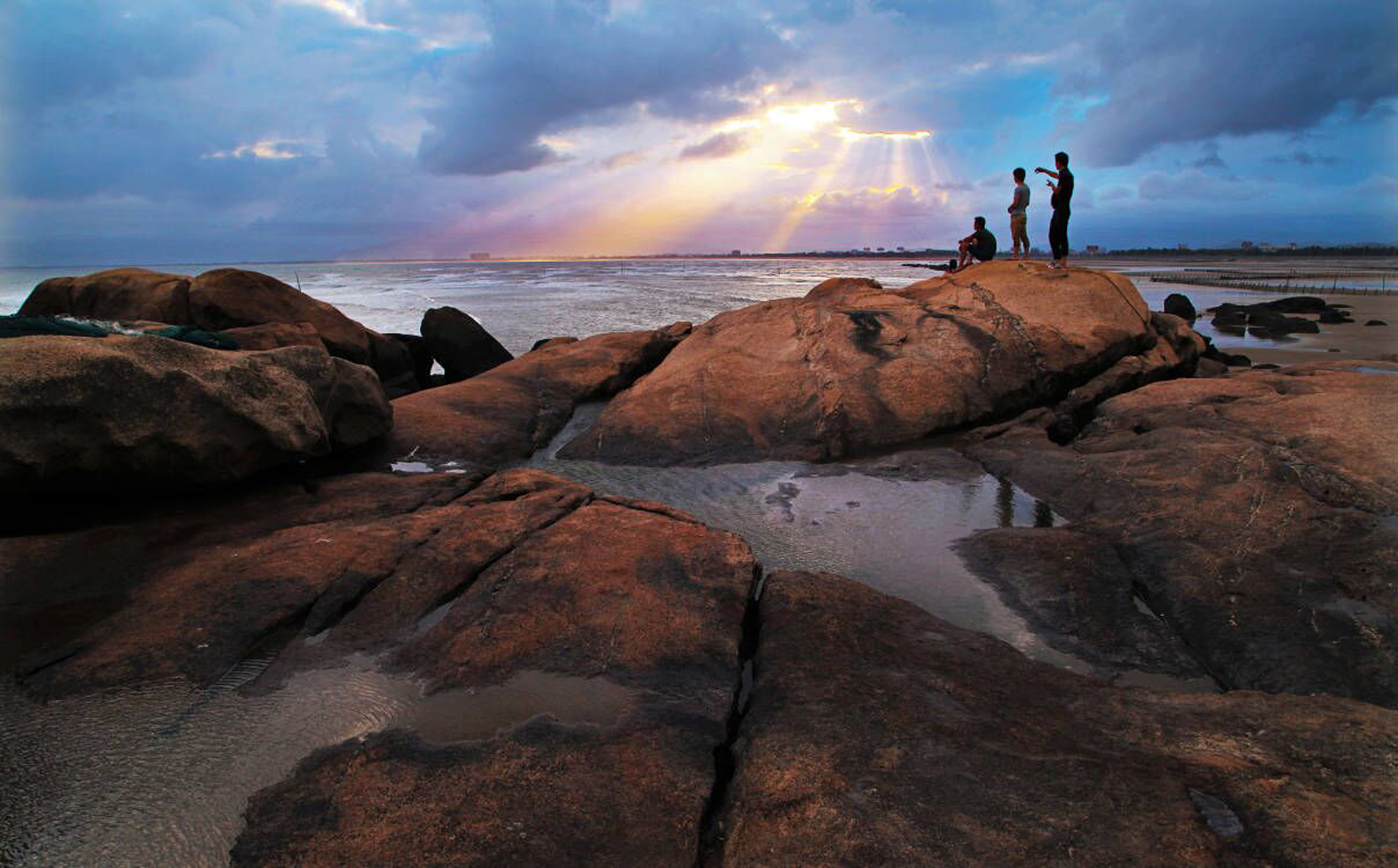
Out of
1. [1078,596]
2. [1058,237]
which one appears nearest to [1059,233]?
[1058,237]

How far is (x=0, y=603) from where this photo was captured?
393 centimetres

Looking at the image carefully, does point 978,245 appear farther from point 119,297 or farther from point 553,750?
point 119,297

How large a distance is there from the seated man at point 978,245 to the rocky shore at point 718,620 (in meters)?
7.00

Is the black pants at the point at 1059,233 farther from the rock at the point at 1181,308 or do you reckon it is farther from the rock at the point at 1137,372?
the rock at the point at 1181,308

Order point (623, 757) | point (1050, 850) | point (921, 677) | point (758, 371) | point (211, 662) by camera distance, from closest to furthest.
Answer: point (1050, 850) < point (623, 757) < point (921, 677) < point (211, 662) < point (758, 371)

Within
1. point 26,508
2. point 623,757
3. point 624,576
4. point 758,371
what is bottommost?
point 623,757

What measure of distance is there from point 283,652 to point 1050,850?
379 cm

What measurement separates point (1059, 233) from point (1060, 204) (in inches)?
20.1

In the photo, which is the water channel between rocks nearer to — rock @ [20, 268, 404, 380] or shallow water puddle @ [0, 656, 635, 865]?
shallow water puddle @ [0, 656, 635, 865]

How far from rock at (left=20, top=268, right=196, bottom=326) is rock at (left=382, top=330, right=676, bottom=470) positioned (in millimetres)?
4857

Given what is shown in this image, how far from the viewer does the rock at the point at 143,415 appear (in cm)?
459

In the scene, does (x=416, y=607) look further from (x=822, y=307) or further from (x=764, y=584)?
(x=822, y=307)

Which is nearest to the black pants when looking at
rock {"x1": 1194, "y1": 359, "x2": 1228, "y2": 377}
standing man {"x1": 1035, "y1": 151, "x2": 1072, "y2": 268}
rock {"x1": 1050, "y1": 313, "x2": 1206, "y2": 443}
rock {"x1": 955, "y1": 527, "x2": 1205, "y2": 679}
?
standing man {"x1": 1035, "y1": 151, "x2": 1072, "y2": 268}

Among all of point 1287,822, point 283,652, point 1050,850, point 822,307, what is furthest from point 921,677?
point 822,307
